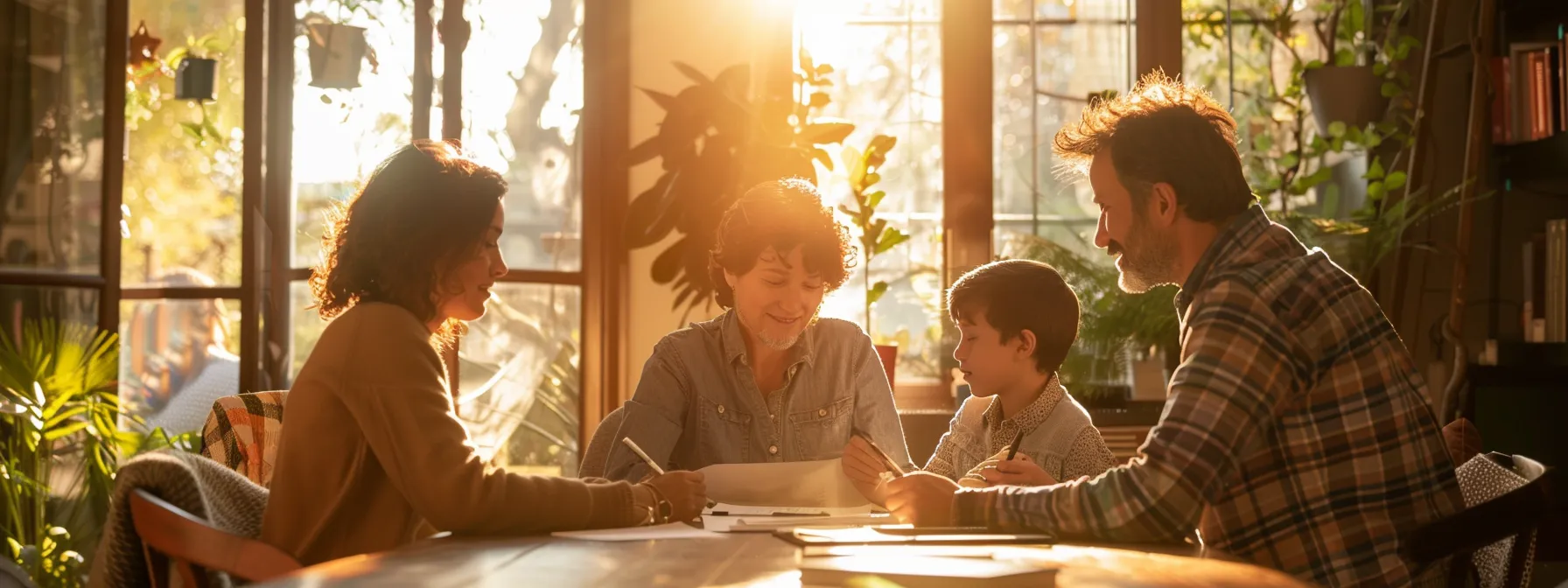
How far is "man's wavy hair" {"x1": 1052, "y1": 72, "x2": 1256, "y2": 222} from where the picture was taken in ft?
5.99

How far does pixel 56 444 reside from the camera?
3.52 meters

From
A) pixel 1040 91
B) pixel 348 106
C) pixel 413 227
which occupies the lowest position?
pixel 413 227

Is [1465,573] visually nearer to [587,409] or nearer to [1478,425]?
[1478,425]

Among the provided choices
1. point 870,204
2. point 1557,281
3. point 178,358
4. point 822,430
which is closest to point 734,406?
point 822,430

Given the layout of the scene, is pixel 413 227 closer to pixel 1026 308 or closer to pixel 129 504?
pixel 129 504

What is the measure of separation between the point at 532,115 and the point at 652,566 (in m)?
3.25

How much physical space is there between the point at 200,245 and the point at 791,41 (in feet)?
6.61

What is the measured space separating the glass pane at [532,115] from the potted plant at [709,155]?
0.27 metres

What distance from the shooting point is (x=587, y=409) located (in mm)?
4492

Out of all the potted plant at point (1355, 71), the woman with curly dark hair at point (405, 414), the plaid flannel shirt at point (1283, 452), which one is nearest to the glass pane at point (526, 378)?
the woman with curly dark hair at point (405, 414)

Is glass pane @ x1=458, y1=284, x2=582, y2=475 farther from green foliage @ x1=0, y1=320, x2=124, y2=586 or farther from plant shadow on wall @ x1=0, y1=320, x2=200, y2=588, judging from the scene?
green foliage @ x1=0, y1=320, x2=124, y2=586

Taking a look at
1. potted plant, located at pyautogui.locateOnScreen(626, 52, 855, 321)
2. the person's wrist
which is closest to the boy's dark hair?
the person's wrist

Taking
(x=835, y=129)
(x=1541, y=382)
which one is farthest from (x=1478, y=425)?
(x=835, y=129)

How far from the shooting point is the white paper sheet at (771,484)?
212 cm
